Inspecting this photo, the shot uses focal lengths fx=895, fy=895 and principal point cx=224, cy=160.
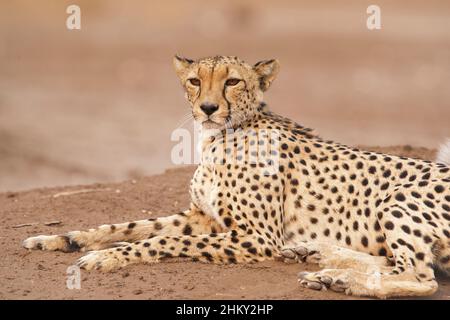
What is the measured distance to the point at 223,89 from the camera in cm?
560

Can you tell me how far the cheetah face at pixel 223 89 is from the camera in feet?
18.2

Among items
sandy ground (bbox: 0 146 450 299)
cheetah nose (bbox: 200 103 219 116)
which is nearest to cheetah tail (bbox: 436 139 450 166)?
sandy ground (bbox: 0 146 450 299)

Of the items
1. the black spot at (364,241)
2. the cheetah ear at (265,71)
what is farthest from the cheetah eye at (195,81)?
the black spot at (364,241)

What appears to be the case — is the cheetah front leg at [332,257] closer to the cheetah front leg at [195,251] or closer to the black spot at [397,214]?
the cheetah front leg at [195,251]

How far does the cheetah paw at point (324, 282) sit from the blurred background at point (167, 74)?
19.3 feet

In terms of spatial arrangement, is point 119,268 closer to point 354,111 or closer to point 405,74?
point 354,111

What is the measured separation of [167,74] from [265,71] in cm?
957

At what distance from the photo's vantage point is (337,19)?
1958cm

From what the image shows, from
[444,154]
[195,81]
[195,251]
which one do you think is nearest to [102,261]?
[195,251]

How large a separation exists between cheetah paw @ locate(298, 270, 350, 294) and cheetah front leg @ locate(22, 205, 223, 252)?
3.67 ft

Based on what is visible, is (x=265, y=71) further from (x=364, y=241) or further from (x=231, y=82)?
(x=364, y=241)

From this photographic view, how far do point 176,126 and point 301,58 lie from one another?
14.9 ft

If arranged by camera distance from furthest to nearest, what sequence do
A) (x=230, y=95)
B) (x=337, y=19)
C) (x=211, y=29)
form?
(x=337, y=19) → (x=211, y=29) → (x=230, y=95)
